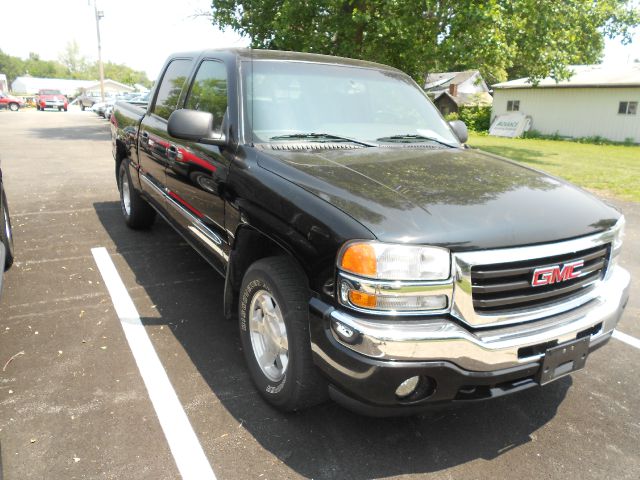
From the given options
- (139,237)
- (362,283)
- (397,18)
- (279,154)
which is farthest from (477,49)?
(362,283)

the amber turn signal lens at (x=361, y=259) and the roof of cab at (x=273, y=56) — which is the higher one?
the roof of cab at (x=273, y=56)

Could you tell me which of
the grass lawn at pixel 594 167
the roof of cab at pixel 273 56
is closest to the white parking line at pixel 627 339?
the roof of cab at pixel 273 56

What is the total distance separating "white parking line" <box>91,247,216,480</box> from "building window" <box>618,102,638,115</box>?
27.9 m

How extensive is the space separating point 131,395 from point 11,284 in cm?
230

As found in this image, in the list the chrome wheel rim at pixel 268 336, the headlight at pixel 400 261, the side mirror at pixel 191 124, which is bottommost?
the chrome wheel rim at pixel 268 336

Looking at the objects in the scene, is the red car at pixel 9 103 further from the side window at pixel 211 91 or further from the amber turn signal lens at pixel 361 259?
the amber turn signal lens at pixel 361 259

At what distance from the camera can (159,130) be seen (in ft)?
14.7

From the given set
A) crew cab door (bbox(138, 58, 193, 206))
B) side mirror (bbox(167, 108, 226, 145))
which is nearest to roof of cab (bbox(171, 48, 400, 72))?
crew cab door (bbox(138, 58, 193, 206))

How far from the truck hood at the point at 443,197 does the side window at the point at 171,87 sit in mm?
1841

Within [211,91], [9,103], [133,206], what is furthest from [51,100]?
[211,91]

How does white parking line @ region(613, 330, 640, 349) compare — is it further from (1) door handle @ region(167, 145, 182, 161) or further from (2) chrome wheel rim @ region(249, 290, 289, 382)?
(1) door handle @ region(167, 145, 182, 161)

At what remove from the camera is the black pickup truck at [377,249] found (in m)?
Result: 2.13

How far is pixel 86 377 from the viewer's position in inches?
123

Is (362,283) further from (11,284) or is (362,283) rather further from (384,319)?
(11,284)
